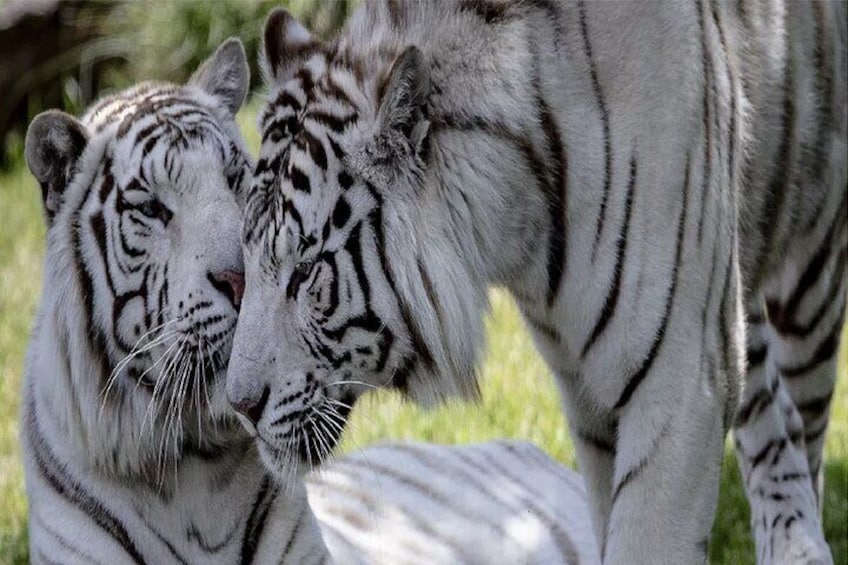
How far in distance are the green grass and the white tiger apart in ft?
3.17

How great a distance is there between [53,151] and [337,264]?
60 centimetres

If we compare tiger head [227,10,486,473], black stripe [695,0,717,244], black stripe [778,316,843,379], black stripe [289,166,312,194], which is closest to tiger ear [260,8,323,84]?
tiger head [227,10,486,473]

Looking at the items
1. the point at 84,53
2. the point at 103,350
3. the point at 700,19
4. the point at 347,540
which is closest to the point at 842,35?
the point at 700,19

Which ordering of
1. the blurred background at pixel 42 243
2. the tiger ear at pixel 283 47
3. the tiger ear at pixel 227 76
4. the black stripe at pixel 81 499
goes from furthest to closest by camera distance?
1. the blurred background at pixel 42 243
2. the tiger ear at pixel 227 76
3. the tiger ear at pixel 283 47
4. the black stripe at pixel 81 499

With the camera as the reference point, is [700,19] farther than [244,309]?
Yes

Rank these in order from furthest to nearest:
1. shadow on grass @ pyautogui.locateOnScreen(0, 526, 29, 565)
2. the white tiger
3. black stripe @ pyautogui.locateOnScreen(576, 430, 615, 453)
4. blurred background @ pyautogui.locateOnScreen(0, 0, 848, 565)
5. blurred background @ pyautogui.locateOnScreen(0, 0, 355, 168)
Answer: blurred background @ pyautogui.locateOnScreen(0, 0, 355, 168)
blurred background @ pyautogui.locateOnScreen(0, 0, 848, 565)
shadow on grass @ pyautogui.locateOnScreen(0, 526, 29, 565)
black stripe @ pyautogui.locateOnScreen(576, 430, 615, 453)
the white tiger

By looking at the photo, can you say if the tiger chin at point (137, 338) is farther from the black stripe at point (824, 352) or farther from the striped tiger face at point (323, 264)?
the black stripe at point (824, 352)

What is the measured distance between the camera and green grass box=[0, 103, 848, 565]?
4.47 meters

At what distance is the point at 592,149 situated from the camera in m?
2.94

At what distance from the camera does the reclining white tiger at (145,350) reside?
9.47 feet

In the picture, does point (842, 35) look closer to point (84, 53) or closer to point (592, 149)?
point (592, 149)

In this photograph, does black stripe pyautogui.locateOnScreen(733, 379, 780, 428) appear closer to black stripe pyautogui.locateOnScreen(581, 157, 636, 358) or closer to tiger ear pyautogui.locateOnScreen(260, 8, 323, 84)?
black stripe pyautogui.locateOnScreen(581, 157, 636, 358)

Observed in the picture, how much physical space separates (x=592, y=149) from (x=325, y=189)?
1.70 feet

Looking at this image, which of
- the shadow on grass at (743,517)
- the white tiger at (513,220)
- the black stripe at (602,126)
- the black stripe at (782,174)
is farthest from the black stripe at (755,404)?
the black stripe at (602,126)
